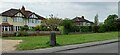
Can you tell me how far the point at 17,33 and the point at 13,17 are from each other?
83.0ft

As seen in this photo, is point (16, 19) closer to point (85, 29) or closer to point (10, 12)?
point (10, 12)

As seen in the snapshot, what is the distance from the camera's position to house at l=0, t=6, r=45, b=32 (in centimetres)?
6574

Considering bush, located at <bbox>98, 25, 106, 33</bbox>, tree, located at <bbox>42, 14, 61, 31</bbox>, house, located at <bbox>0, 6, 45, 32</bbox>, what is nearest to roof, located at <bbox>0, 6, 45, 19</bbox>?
house, located at <bbox>0, 6, 45, 32</bbox>

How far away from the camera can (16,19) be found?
6819cm

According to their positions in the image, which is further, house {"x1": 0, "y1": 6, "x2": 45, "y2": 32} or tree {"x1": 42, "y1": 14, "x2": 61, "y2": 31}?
house {"x1": 0, "y1": 6, "x2": 45, "y2": 32}

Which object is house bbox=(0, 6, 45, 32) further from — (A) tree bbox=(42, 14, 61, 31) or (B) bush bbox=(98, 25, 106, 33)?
(B) bush bbox=(98, 25, 106, 33)

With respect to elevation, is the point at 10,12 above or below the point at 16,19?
above

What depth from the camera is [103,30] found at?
5931 cm

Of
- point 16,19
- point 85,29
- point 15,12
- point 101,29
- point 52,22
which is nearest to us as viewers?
point 85,29

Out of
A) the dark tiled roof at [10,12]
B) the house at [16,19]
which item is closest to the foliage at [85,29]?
the house at [16,19]

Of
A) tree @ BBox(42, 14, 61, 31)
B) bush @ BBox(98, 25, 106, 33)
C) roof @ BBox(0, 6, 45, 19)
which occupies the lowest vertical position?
bush @ BBox(98, 25, 106, 33)

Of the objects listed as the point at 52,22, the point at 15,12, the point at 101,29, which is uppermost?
the point at 15,12

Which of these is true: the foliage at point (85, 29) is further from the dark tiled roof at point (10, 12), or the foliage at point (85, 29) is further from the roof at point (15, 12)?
the dark tiled roof at point (10, 12)

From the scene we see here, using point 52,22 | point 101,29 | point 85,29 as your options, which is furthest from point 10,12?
point 101,29
